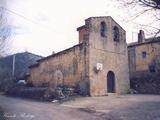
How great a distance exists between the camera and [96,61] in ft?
71.6

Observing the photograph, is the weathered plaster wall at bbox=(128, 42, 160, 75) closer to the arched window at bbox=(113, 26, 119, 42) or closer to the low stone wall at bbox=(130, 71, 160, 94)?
the low stone wall at bbox=(130, 71, 160, 94)

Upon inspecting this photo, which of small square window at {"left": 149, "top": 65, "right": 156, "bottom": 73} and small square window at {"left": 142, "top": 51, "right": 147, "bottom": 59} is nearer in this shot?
small square window at {"left": 149, "top": 65, "right": 156, "bottom": 73}

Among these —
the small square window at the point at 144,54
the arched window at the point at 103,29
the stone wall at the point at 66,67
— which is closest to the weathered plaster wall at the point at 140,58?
the small square window at the point at 144,54

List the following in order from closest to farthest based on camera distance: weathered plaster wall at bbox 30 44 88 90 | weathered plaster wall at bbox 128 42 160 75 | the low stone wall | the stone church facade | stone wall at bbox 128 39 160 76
A: the stone church facade → weathered plaster wall at bbox 30 44 88 90 → the low stone wall → stone wall at bbox 128 39 160 76 → weathered plaster wall at bbox 128 42 160 75

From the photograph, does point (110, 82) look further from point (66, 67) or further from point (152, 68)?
point (152, 68)

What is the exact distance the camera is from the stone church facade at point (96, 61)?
21.4 m

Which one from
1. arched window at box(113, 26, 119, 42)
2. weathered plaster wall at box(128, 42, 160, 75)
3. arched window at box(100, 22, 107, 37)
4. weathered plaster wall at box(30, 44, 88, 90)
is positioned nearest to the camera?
weathered plaster wall at box(30, 44, 88, 90)

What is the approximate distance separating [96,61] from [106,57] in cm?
163

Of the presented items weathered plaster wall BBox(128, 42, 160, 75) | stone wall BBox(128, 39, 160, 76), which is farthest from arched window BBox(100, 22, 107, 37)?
weathered plaster wall BBox(128, 42, 160, 75)

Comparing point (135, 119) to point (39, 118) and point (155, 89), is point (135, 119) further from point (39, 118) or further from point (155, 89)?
point (155, 89)

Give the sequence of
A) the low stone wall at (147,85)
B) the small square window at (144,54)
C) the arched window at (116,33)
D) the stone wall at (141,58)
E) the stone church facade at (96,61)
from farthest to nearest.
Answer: the small square window at (144,54), the stone wall at (141,58), the low stone wall at (147,85), the arched window at (116,33), the stone church facade at (96,61)

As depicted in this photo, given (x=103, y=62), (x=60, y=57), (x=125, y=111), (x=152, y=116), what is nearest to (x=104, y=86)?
(x=103, y=62)

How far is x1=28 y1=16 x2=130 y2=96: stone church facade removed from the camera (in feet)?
Answer: 70.2

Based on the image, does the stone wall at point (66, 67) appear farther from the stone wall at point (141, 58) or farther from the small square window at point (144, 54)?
the small square window at point (144, 54)
